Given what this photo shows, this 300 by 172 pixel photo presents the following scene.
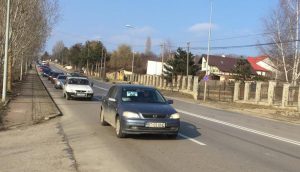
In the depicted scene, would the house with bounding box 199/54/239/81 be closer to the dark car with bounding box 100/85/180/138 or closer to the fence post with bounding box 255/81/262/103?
the fence post with bounding box 255/81/262/103

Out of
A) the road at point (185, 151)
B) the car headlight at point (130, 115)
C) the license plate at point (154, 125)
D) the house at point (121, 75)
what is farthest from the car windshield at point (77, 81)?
the house at point (121, 75)

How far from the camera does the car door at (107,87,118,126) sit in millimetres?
13898

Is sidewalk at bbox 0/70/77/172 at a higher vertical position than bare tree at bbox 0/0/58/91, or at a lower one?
lower

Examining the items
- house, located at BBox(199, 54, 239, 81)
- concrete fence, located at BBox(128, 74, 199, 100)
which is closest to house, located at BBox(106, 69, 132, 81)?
house, located at BBox(199, 54, 239, 81)

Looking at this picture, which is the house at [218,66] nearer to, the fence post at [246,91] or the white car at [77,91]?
the fence post at [246,91]

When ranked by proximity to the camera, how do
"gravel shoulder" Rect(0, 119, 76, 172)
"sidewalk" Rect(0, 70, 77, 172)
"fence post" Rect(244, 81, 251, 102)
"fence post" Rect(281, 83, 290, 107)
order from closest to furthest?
"gravel shoulder" Rect(0, 119, 76, 172)
"sidewalk" Rect(0, 70, 77, 172)
"fence post" Rect(281, 83, 290, 107)
"fence post" Rect(244, 81, 251, 102)

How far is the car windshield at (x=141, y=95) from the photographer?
1364cm

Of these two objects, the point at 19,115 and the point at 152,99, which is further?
the point at 19,115

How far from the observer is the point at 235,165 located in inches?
373

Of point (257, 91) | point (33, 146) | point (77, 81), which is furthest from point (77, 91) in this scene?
point (33, 146)

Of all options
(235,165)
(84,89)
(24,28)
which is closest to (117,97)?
(235,165)

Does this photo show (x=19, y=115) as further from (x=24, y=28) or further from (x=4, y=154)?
(x=24, y=28)

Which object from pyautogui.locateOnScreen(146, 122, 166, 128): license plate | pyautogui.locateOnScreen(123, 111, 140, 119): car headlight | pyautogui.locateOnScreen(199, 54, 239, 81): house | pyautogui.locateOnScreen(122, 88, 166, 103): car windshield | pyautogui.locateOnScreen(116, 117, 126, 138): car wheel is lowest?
pyautogui.locateOnScreen(116, 117, 126, 138): car wheel

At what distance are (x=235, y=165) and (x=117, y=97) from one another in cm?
526
